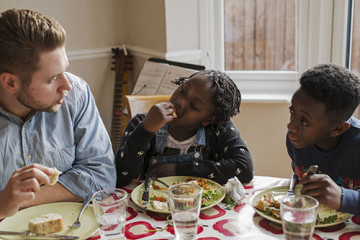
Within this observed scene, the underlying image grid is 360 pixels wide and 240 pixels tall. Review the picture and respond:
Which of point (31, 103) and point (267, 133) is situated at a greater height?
point (31, 103)

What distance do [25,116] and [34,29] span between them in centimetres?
33

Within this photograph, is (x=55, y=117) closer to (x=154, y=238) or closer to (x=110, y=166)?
(x=110, y=166)

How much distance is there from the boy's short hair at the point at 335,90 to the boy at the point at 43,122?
77 centimetres

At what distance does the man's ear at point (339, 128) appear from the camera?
151 cm

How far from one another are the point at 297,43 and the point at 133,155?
6.21ft

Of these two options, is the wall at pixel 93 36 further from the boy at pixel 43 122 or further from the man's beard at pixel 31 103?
the man's beard at pixel 31 103

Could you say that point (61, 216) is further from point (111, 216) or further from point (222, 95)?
point (222, 95)

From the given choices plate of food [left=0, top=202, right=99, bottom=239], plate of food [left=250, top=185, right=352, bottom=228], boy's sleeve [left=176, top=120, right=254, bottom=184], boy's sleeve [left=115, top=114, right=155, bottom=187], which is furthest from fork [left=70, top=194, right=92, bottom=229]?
plate of food [left=250, top=185, right=352, bottom=228]

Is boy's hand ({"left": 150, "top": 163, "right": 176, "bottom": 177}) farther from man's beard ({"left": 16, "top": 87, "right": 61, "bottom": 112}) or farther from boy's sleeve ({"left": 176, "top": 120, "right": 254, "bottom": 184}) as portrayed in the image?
man's beard ({"left": 16, "top": 87, "right": 61, "bottom": 112})

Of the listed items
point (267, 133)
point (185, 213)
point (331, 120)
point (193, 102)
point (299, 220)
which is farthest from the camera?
point (267, 133)

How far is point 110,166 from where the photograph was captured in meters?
1.61

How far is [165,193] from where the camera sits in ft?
4.99

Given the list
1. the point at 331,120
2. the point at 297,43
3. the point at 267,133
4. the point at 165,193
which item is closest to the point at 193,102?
the point at 165,193

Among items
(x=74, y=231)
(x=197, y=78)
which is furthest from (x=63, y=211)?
(x=197, y=78)
